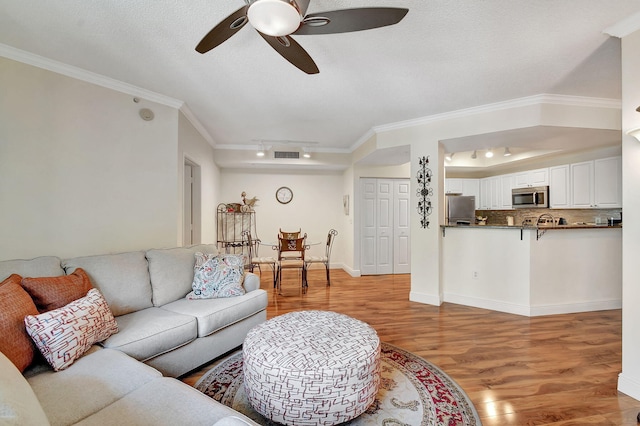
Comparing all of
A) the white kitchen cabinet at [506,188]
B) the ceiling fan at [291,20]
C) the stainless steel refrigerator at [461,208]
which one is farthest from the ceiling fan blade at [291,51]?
the white kitchen cabinet at [506,188]

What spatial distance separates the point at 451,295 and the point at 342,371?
293 cm

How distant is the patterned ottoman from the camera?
146 cm

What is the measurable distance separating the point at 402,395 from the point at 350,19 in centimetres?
234

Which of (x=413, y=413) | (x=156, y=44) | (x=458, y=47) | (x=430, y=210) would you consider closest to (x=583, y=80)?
(x=458, y=47)

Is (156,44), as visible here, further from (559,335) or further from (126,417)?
(559,335)

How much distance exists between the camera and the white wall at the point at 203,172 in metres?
3.41

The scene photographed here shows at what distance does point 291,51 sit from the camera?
179cm

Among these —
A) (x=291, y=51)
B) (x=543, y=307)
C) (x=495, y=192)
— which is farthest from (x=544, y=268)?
(x=291, y=51)

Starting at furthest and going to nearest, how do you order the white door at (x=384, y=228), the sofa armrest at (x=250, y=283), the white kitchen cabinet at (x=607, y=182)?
the white door at (x=384, y=228) < the white kitchen cabinet at (x=607, y=182) < the sofa armrest at (x=250, y=283)

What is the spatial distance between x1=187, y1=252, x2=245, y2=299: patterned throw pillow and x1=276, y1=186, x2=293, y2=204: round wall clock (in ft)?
11.2

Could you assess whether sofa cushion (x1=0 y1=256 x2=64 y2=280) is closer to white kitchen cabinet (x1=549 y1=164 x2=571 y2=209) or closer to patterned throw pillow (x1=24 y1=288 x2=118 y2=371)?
patterned throw pillow (x1=24 y1=288 x2=118 y2=371)

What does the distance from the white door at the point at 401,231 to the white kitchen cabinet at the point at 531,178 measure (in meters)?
2.08

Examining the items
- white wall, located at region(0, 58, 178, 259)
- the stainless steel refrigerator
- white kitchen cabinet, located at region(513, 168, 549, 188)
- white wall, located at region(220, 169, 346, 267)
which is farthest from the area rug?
white kitchen cabinet, located at region(513, 168, 549, 188)

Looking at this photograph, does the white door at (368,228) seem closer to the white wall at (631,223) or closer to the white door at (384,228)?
the white door at (384,228)
